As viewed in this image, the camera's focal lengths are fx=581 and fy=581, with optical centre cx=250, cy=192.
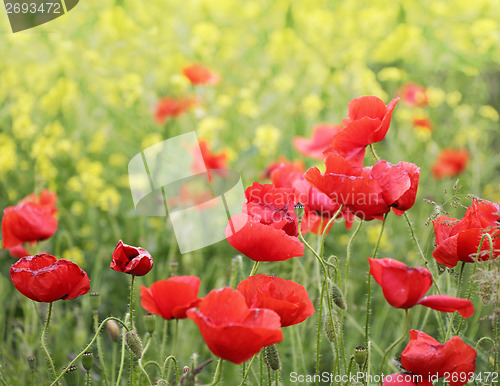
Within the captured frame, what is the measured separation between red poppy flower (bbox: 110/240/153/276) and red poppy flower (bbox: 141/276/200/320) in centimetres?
4

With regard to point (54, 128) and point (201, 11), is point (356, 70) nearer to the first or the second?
point (201, 11)

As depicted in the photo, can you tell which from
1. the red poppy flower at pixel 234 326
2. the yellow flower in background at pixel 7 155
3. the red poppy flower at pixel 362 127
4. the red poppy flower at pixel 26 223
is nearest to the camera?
the red poppy flower at pixel 234 326

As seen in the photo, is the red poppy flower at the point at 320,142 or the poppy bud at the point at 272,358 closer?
the poppy bud at the point at 272,358

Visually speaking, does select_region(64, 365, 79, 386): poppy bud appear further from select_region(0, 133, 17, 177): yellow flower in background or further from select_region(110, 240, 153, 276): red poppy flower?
select_region(0, 133, 17, 177): yellow flower in background

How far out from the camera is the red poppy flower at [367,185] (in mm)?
742

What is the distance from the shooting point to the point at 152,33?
273 centimetres

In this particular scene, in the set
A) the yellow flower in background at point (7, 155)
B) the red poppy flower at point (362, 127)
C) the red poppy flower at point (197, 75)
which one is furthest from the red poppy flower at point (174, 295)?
the red poppy flower at point (197, 75)

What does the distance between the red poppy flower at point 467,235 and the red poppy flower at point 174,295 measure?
314 mm

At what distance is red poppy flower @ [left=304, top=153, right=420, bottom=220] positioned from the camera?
74 centimetres

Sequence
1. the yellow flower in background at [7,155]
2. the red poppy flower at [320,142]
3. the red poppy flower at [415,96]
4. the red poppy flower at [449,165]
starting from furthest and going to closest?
the red poppy flower at [415,96] < the red poppy flower at [449,165] < the yellow flower in background at [7,155] < the red poppy flower at [320,142]

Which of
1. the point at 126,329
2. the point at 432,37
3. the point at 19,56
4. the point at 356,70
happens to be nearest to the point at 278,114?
the point at 356,70

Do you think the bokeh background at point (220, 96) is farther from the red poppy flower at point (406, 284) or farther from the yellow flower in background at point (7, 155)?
the red poppy flower at point (406, 284)

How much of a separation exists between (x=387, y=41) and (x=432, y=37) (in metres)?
0.36

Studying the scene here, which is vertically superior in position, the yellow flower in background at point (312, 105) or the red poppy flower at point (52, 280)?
the red poppy flower at point (52, 280)
